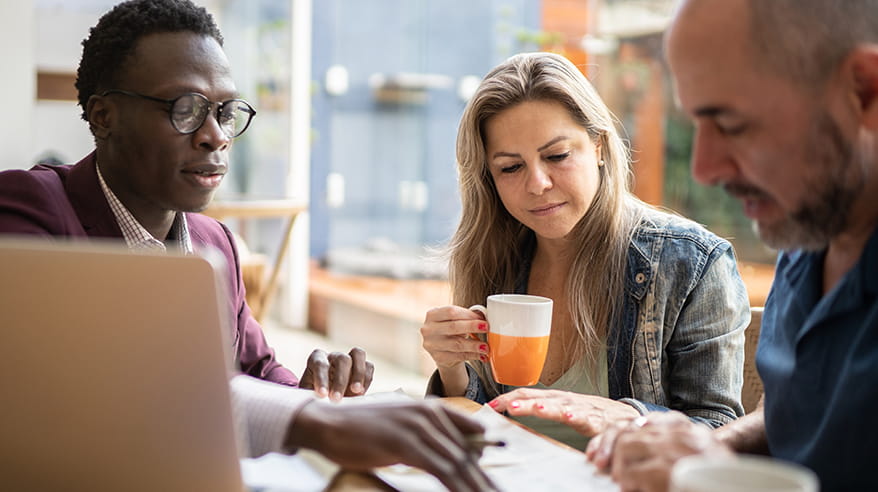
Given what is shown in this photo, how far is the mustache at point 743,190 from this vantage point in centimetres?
94

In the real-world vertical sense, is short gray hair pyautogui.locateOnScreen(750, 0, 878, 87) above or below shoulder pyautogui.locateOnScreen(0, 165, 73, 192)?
above

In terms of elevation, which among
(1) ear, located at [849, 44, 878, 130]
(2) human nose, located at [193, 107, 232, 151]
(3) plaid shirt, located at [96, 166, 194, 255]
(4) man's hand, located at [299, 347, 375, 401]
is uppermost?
(1) ear, located at [849, 44, 878, 130]

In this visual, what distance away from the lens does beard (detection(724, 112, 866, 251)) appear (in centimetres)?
89

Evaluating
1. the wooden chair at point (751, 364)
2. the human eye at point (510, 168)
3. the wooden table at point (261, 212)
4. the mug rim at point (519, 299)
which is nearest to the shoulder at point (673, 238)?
the wooden chair at point (751, 364)

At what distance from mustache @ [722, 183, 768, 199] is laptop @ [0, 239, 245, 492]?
1.96ft

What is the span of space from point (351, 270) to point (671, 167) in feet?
7.95

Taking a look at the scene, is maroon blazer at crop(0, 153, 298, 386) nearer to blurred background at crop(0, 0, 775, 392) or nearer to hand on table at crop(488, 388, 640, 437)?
hand on table at crop(488, 388, 640, 437)

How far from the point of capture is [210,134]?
4.68 ft

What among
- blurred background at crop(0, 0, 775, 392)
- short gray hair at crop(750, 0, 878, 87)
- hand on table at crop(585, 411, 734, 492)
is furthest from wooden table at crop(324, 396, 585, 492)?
blurred background at crop(0, 0, 775, 392)

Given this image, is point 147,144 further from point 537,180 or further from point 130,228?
point 537,180

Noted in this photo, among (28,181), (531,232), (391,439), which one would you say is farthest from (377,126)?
(391,439)

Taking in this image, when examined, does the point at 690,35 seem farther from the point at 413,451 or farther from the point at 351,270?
the point at 351,270

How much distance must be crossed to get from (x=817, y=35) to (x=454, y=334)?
86cm

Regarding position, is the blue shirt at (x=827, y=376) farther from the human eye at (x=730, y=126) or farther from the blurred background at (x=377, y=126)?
the blurred background at (x=377, y=126)
